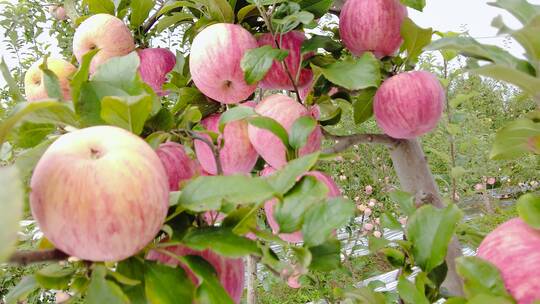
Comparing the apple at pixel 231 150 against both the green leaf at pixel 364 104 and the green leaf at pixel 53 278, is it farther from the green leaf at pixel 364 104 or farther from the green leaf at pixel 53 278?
the green leaf at pixel 53 278

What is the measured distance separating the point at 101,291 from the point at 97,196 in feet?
0.33

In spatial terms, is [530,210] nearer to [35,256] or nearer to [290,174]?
[290,174]

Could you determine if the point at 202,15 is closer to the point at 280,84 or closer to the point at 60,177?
the point at 280,84

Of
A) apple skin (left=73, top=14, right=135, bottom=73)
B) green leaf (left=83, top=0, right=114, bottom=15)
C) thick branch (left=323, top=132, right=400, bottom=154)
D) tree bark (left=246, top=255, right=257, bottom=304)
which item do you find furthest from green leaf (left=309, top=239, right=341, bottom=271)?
tree bark (left=246, top=255, right=257, bottom=304)

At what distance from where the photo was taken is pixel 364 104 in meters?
0.87

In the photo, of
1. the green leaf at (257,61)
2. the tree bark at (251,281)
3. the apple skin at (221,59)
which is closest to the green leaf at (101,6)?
the apple skin at (221,59)

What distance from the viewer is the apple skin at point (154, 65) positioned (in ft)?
2.98

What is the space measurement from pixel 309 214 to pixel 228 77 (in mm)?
333

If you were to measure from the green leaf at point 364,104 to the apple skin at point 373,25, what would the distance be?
73 mm

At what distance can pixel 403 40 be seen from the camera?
34.1 inches

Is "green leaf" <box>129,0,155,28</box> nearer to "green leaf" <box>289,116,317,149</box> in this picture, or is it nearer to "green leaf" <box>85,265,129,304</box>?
"green leaf" <box>289,116,317,149</box>

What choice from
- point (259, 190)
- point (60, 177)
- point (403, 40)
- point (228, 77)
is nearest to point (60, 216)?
point (60, 177)

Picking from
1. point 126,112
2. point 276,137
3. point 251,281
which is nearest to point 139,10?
point 276,137

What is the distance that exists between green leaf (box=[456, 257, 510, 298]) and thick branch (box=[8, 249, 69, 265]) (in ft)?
1.18
